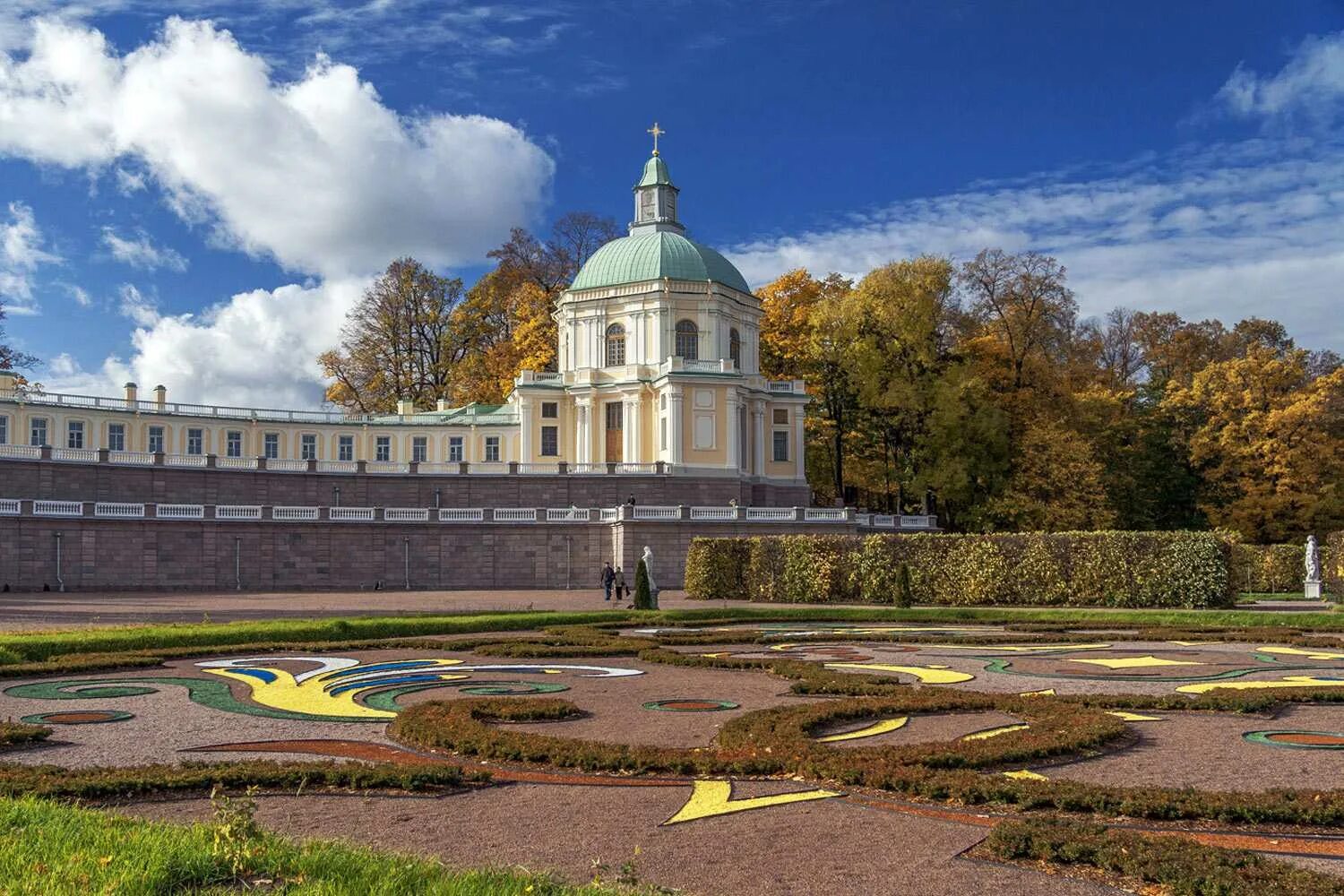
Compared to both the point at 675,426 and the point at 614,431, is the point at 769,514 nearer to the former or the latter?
the point at 675,426

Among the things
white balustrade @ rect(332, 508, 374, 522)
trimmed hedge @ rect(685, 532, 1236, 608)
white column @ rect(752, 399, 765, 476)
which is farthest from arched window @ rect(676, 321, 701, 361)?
trimmed hedge @ rect(685, 532, 1236, 608)

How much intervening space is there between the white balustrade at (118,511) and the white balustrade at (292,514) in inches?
233

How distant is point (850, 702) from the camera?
49.0 feet

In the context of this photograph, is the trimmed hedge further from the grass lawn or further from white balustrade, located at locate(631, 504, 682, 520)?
the grass lawn

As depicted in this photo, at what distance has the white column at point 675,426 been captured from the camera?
229 ft

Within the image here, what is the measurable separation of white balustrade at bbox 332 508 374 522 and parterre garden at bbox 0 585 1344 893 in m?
36.0

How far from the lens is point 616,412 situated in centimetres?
7469

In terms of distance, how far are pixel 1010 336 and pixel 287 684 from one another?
60801 mm

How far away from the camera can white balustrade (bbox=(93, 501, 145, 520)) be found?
185 feet

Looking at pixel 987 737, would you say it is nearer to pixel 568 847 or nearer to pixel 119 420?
pixel 568 847

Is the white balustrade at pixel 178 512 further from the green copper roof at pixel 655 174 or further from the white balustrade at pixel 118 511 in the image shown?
the green copper roof at pixel 655 174

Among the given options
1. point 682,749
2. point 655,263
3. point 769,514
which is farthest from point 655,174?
point 682,749

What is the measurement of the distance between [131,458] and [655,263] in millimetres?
31440

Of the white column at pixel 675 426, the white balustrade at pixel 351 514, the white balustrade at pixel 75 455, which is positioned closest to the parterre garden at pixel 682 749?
the white balustrade at pixel 351 514
